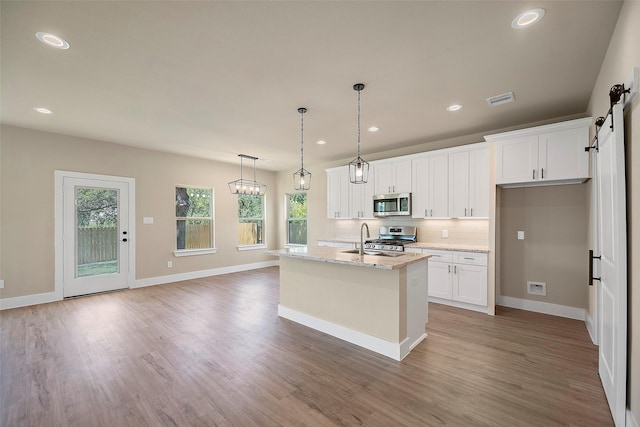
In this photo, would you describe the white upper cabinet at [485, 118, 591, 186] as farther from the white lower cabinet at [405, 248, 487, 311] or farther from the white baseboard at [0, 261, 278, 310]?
the white baseboard at [0, 261, 278, 310]

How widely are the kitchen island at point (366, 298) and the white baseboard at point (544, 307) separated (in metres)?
2.04

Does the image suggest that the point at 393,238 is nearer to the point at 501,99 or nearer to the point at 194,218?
the point at 501,99

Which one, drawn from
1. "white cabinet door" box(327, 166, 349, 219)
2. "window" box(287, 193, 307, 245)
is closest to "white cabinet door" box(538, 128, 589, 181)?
"white cabinet door" box(327, 166, 349, 219)

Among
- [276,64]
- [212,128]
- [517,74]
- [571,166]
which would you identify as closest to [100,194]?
[212,128]

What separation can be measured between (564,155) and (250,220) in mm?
6687

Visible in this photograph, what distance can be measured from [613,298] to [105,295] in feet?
22.2

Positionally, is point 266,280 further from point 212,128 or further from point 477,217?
point 477,217

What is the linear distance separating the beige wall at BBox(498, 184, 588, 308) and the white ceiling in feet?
3.75

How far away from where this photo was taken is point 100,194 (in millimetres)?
5301

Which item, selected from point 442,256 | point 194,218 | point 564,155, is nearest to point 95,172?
point 194,218

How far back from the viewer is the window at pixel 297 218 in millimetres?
7914

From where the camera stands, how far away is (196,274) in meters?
6.57

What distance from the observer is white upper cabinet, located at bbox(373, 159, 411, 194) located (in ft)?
17.2

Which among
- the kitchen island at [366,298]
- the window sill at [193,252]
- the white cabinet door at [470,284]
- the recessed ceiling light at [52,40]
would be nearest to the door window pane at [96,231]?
the window sill at [193,252]
